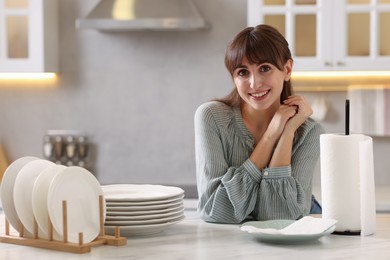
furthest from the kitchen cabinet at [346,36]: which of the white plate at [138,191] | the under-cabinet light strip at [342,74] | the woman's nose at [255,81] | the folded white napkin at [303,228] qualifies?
the folded white napkin at [303,228]

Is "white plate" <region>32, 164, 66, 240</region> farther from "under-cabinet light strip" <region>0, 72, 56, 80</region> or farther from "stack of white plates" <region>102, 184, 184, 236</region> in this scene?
"under-cabinet light strip" <region>0, 72, 56, 80</region>

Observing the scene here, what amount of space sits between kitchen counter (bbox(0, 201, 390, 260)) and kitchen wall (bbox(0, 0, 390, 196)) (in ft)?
8.74

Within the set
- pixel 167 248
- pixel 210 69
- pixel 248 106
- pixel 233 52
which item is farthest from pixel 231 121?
pixel 210 69

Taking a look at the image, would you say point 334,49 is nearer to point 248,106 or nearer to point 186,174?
point 186,174

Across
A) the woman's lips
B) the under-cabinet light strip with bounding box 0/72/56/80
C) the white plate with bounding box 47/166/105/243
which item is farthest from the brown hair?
the under-cabinet light strip with bounding box 0/72/56/80

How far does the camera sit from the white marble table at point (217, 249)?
1.93 metres

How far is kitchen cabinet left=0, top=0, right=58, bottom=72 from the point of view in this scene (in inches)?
184

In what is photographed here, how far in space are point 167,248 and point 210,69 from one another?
2.93 m

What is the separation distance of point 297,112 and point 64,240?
1.12 meters

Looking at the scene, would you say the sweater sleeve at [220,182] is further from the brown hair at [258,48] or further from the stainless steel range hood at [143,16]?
the stainless steel range hood at [143,16]

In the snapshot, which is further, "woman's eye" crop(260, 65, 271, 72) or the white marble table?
"woman's eye" crop(260, 65, 271, 72)

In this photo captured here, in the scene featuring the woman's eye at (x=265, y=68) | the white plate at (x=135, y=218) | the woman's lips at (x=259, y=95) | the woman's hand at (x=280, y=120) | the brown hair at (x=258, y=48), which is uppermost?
the brown hair at (x=258, y=48)

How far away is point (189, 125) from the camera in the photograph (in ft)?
16.2

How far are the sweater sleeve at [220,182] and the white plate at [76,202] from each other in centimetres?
52
